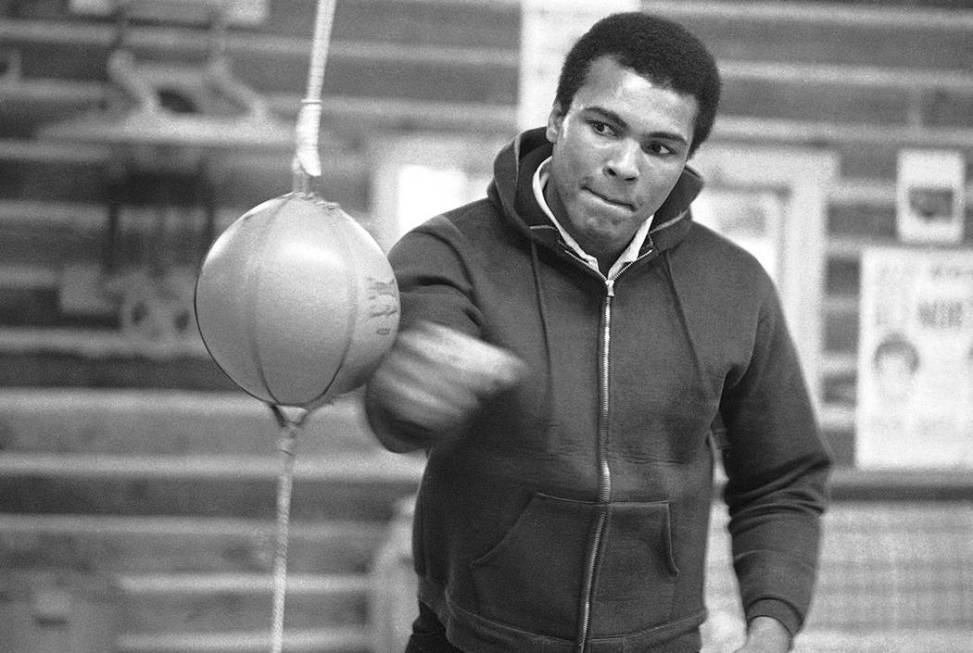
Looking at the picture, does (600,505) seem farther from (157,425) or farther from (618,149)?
(157,425)

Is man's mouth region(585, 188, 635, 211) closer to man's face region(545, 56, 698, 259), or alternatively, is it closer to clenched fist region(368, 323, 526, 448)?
man's face region(545, 56, 698, 259)

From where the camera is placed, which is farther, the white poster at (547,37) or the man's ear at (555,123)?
the white poster at (547,37)

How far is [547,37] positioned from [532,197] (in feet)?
7.93

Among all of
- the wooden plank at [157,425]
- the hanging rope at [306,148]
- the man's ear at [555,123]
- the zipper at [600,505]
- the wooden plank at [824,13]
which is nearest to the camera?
the hanging rope at [306,148]

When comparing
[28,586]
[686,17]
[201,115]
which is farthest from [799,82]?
[28,586]

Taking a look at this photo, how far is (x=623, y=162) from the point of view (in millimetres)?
1826

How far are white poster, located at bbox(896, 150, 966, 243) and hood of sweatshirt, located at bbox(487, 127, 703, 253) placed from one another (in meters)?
3.00

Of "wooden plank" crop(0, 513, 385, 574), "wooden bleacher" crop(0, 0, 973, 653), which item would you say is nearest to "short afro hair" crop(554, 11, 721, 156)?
"wooden bleacher" crop(0, 0, 973, 653)

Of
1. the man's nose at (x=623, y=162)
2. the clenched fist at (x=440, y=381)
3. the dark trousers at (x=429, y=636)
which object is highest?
the man's nose at (x=623, y=162)

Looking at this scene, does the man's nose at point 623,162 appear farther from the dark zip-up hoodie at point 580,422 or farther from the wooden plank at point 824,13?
the wooden plank at point 824,13

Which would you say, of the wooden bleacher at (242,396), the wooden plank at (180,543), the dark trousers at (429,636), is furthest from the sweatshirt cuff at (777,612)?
the wooden plank at (180,543)

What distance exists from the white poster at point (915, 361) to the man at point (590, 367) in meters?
2.95

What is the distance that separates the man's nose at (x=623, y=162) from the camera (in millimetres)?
1824

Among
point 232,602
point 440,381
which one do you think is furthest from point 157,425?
point 440,381
